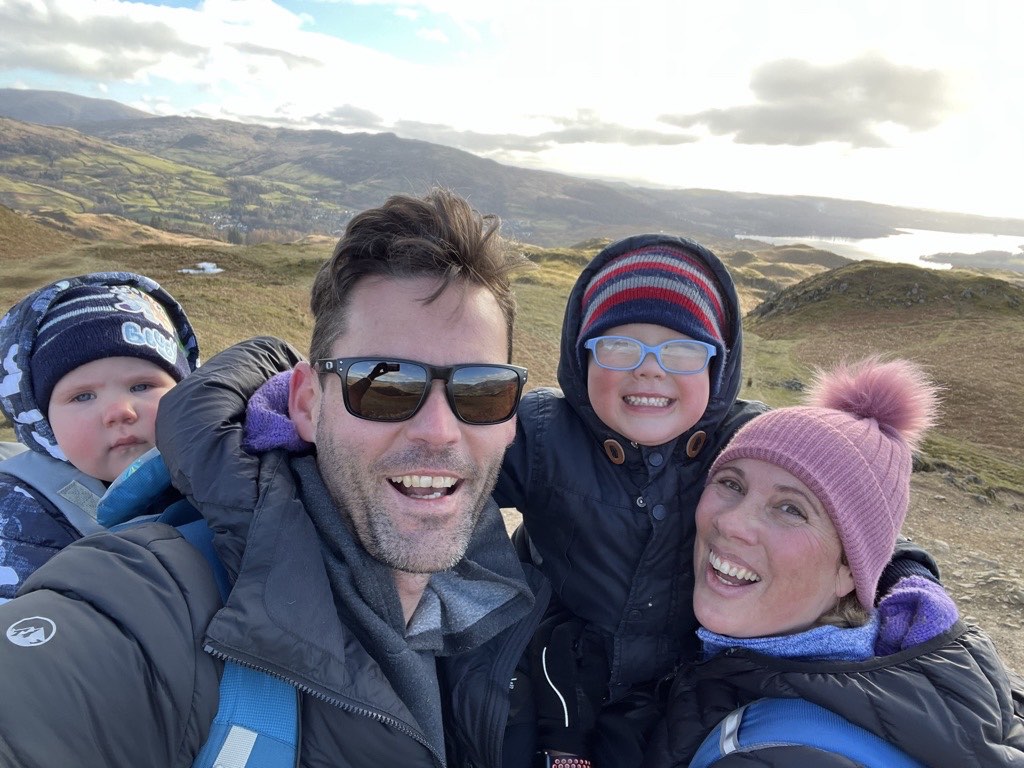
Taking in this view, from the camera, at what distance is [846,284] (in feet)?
104

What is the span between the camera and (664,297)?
317 centimetres

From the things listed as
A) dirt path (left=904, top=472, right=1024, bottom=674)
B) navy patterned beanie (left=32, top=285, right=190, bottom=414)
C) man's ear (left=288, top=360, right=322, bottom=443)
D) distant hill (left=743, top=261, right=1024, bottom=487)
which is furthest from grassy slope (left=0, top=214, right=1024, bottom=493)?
man's ear (left=288, top=360, right=322, bottom=443)

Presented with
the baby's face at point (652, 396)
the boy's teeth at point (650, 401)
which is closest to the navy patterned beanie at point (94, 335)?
the baby's face at point (652, 396)

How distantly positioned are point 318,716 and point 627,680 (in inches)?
71.4

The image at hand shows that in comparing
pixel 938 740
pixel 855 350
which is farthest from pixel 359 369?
pixel 855 350

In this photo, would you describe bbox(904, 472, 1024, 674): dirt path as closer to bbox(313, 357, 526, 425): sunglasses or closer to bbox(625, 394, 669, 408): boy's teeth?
bbox(625, 394, 669, 408): boy's teeth

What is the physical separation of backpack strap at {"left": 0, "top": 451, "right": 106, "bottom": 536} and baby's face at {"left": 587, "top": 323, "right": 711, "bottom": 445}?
2.77 m

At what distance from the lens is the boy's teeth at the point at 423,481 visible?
2309 millimetres

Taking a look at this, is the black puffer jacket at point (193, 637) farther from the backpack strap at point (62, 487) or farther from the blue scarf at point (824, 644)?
the blue scarf at point (824, 644)

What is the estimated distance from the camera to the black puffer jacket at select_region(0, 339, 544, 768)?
1534 millimetres

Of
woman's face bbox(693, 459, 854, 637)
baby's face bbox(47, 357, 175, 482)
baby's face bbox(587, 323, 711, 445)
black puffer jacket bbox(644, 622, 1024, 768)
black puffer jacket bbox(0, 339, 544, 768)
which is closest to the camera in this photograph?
black puffer jacket bbox(0, 339, 544, 768)

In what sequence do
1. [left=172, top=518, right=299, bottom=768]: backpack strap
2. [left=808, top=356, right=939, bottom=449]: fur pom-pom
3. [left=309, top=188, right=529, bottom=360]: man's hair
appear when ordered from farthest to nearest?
[left=808, top=356, right=939, bottom=449]: fur pom-pom, [left=309, top=188, right=529, bottom=360]: man's hair, [left=172, top=518, right=299, bottom=768]: backpack strap

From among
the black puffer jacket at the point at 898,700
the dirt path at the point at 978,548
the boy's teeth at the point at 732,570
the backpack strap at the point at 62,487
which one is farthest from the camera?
the dirt path at the point at 978,548

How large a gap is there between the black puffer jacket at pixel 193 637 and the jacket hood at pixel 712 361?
187 cm
